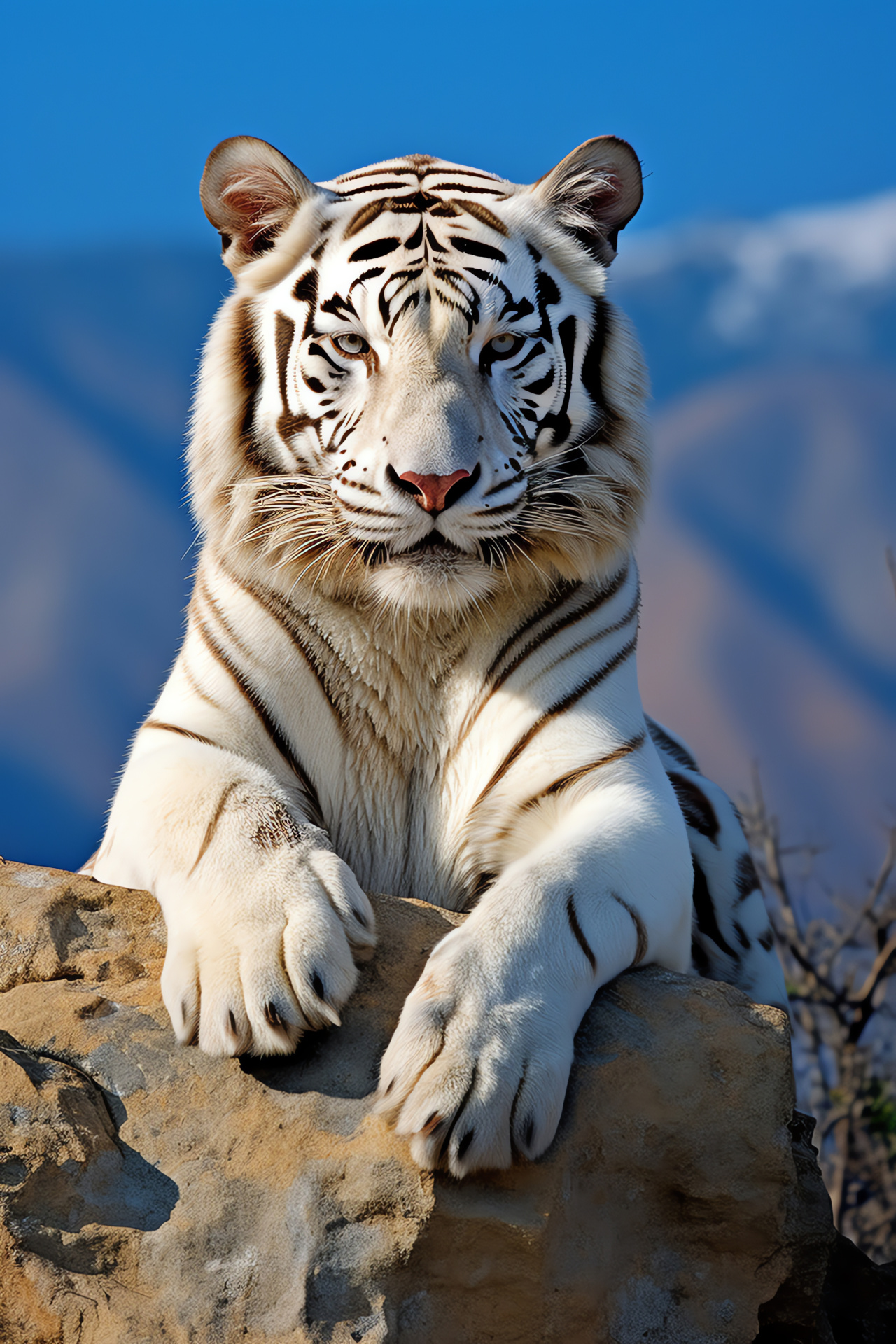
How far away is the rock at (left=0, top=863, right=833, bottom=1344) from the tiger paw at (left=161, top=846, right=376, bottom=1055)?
0.30 ft

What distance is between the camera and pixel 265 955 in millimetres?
2014

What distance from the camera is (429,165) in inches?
125

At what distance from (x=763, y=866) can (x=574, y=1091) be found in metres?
4.79

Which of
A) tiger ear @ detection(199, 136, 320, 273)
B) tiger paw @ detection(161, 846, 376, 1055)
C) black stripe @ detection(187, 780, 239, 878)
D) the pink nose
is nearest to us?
tiger paw @ detection(161, 846, 376, 1055)

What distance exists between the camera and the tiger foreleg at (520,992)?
1.86 meters

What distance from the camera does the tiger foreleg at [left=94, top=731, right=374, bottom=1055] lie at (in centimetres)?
201

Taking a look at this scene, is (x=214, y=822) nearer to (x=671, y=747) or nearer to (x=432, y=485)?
(x=432, y=485)

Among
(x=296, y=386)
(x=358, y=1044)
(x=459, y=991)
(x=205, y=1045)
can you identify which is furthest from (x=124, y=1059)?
(x=296, y=386)

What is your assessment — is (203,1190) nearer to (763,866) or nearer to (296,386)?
(296,386)

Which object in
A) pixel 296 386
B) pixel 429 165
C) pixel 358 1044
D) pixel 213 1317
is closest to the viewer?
pixel 213 1317

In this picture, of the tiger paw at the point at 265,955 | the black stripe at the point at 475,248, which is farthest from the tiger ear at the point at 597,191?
the tiger paw at the point at 265,955

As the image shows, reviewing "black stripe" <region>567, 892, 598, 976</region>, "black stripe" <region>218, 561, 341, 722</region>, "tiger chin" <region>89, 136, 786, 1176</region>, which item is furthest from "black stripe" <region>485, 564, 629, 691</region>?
"black stripe" <region>567, 892, 598, 976</region>

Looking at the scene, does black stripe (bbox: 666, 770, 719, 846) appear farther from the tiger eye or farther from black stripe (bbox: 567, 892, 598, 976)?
the tiger eye

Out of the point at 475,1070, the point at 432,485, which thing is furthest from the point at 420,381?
the point at 475,1070
